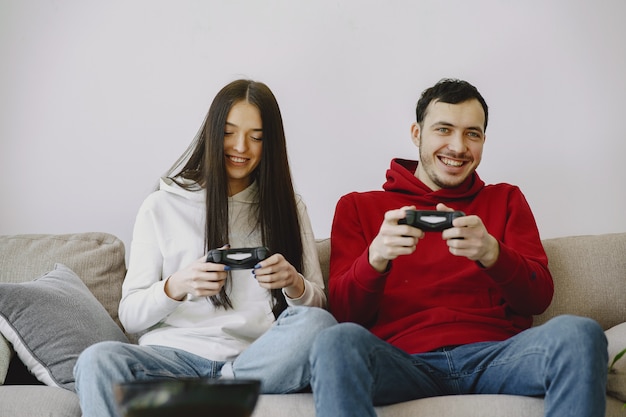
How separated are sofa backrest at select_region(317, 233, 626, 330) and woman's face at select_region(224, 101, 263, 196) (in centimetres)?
40

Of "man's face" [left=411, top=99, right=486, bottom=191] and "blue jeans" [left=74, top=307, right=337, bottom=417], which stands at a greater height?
"man's face" [left=411, top=99, right=486, bottom=191]

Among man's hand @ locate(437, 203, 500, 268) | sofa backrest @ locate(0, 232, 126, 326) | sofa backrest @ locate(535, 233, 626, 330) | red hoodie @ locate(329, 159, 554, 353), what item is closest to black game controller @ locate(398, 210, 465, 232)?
man's hand @ locate(437, 203, 500, 268)

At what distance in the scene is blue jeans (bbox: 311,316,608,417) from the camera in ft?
4.82

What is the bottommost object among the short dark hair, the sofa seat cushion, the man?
the sofa seat cushion

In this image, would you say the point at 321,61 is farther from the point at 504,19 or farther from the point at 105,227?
the point at 105,227

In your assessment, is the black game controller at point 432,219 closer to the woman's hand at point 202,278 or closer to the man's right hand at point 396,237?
the man's right hand at point 396,237

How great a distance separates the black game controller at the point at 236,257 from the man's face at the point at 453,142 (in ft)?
2.13

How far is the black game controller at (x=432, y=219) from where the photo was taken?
5.68 feet

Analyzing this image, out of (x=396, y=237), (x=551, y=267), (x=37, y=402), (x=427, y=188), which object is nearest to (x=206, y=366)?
(x=37, y=402)

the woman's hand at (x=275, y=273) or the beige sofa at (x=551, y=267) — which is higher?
the woman's hand at (x=275, y=273)

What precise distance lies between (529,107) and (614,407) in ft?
3.76

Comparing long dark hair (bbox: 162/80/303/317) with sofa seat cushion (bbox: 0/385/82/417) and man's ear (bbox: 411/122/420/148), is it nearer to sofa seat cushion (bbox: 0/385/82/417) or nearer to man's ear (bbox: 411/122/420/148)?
man's ear (bbox: 411/122/420/148)

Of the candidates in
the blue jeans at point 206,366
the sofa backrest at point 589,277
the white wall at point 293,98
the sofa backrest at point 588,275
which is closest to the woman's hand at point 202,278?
the blue jeans at point 206,366

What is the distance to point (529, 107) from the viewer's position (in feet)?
8.51
